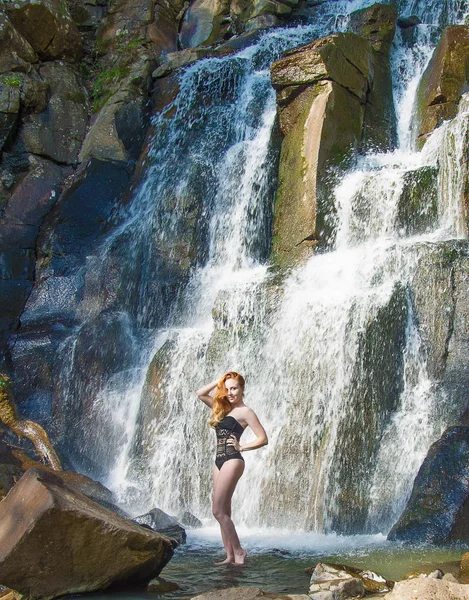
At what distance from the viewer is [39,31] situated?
18.6m

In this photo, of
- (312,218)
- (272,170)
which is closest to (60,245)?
(272,170)

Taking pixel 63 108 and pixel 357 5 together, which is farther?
pixel 357 5

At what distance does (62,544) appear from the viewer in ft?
16.3

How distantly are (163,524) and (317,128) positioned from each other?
8.50m

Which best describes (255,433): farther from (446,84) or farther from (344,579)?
(446,84)

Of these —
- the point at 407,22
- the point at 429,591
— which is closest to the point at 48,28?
the point at 407,22

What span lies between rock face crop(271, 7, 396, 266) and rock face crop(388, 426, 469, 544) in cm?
552

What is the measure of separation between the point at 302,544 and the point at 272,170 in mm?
8817

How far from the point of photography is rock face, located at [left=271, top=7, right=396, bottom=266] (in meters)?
13.4

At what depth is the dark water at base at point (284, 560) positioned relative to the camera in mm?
5770

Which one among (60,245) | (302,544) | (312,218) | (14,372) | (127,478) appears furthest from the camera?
(60,245)

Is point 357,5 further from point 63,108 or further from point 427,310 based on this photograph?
point 427,310

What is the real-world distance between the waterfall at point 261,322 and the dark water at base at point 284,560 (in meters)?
0.82

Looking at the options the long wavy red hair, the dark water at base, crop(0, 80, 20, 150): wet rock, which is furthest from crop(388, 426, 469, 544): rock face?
crop(0, 80, 20, 150): wet rock
